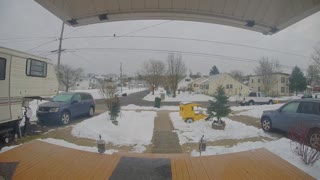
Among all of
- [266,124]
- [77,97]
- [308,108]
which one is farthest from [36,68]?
[308,108]

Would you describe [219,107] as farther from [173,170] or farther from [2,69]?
A: [2,69]

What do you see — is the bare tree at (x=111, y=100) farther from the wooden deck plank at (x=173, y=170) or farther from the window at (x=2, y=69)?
the wooden deck plank at (x=173, y=170)

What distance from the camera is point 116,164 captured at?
16.8ft

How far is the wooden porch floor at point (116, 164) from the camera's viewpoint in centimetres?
447

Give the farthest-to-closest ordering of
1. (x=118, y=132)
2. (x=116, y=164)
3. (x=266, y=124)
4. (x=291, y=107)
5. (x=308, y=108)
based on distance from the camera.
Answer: (x=266, y=124)
(x=118, y=132)
(x=291, y=107)
(x=308, y=108)
(x=116, y=164)

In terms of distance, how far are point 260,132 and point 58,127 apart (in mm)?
9001

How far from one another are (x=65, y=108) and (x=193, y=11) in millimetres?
10291

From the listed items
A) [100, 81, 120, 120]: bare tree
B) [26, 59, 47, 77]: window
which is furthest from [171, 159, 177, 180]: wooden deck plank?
[100, 81, 120, 120]: bare tree

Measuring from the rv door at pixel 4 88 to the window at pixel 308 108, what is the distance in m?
9.78

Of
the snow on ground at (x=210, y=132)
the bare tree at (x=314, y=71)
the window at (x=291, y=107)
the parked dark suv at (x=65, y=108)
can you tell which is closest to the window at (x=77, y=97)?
the parked dark suv at (x=65, y=108)

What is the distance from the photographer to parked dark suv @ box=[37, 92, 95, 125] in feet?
38.6

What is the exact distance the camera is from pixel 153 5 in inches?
145

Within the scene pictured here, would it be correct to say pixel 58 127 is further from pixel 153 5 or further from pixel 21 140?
pixel 153 5

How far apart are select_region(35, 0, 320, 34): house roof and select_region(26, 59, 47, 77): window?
6.02m
